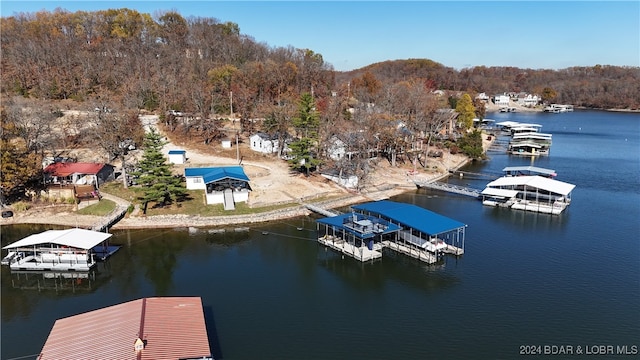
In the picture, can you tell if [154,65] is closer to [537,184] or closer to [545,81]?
[537,184]

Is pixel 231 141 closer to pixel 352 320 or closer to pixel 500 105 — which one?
pixel 352 320

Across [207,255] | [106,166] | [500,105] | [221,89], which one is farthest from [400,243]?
[500,105]

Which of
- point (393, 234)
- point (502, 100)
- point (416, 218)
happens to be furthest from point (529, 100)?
point (416, 218)

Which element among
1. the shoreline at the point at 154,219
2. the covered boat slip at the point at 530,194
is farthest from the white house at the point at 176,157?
the covered boat slip at the point at 530,194

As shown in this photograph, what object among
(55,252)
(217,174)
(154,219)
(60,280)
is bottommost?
(60,280)

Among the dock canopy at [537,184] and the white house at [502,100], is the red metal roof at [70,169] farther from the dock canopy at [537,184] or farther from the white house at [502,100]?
the white house at [502,100]

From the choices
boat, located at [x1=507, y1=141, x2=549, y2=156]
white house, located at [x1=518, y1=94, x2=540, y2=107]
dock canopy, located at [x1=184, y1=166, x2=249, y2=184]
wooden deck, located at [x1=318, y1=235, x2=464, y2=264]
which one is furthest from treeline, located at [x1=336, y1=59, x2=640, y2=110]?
wooden deck, located at [x1=318, y1=235, x2=464, y2=264]

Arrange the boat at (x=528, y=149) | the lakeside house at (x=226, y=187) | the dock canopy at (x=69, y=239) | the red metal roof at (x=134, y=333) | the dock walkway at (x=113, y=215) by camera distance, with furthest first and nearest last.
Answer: the boat at (x=528, y=149)
the lakeside house at (x=226, y=187)
the dock walkway at (x=113, y=215)
the dock canopy at (x=69, y=239)
the red metal roof at (x=134, y=333)
